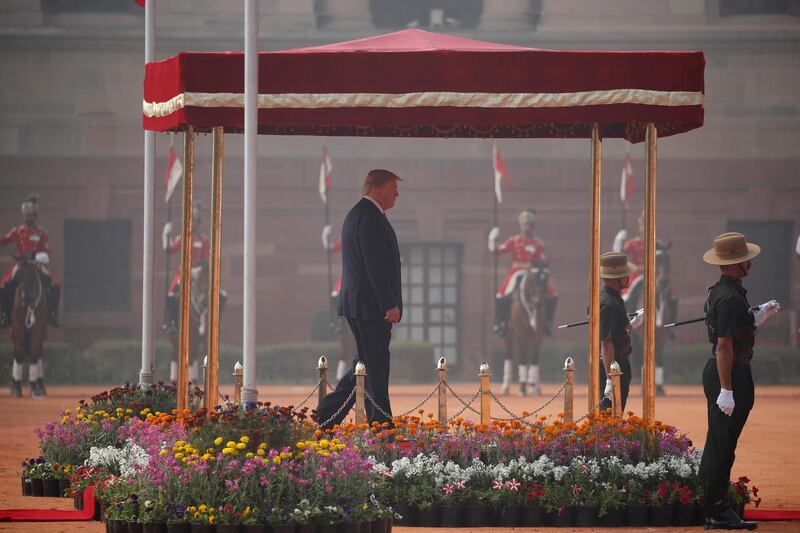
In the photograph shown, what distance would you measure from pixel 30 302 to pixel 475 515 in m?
15.9

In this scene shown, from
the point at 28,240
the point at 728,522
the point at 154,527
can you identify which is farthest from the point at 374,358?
the point at 28,240

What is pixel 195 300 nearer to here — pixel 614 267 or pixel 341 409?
pixel 614 267

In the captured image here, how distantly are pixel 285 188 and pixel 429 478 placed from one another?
23495 millimetres

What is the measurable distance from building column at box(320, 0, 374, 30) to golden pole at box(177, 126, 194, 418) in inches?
933

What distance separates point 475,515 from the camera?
9812 mm

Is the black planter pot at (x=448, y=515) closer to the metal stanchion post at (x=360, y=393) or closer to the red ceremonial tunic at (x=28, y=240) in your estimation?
the metal stanchion post at (x=360, y=393)

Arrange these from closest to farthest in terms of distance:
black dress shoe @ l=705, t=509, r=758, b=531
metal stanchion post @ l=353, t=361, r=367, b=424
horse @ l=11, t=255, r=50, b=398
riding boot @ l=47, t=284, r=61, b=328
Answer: black dress shoe @ l=705, t=509, r=758, b=531 < metal stanchion post @ l=353, t=361, r=367, b=424 < horse @ l=11, t=255, r=50, b=398 < riding boot @ l=47, t=284, r=61, b=328

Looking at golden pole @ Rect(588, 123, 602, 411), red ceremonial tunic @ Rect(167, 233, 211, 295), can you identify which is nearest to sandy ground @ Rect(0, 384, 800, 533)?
golden pole @ Rect(588, 123, 602, 411)

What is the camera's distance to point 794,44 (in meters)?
34.1

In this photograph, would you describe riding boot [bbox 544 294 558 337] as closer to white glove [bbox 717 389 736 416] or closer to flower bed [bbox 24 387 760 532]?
flower bed [bbox 24 387 760 532]

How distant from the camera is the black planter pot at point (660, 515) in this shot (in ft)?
32.6

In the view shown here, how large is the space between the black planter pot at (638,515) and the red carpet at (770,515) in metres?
0.81

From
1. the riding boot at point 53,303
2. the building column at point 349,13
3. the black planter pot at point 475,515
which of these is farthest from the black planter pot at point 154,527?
the building column at point 349,13

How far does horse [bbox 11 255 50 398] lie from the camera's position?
2442 cm
